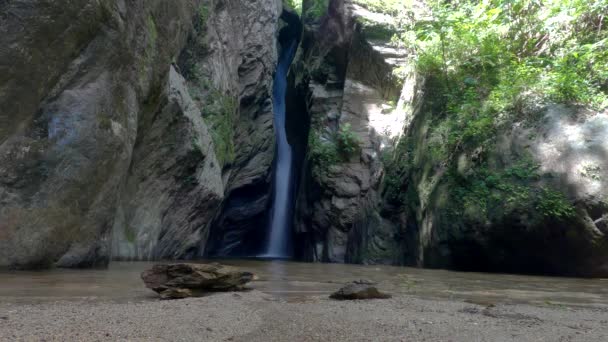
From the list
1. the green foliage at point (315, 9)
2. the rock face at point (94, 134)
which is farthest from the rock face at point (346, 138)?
the rock face at point (94, 134)

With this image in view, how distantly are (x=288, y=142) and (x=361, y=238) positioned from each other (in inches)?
453

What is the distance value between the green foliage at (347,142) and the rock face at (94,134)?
551 centimetres

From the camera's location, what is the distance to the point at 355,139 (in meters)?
15.9

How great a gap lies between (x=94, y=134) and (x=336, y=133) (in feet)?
36.5

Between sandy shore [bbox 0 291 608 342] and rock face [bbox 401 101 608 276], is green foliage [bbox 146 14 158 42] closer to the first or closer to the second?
sandy shore [bbox 0 291 608 342]

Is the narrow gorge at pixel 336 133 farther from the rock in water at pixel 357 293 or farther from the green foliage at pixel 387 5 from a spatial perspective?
the rock in water at pixel 357 293

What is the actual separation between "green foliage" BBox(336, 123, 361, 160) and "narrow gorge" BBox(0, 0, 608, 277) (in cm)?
8

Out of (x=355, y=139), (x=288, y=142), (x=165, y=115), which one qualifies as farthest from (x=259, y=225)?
(x=165, y=115)

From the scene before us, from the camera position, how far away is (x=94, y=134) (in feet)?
21.6

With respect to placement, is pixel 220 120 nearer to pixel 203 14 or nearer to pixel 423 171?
pixel 203 14

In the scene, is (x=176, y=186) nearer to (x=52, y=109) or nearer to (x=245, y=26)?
(x=52, y=109)

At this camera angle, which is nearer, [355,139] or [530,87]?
[530,87]

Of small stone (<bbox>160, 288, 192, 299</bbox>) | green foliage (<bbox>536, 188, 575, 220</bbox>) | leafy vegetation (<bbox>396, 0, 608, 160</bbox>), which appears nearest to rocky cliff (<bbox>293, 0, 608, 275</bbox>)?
green foliage (<bbox>536, 188, 575, 220</bbox>)

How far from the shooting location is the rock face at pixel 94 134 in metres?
5.76
